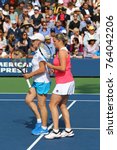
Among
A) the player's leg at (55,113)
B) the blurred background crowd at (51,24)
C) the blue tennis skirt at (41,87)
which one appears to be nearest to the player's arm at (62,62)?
the player's leg at (55,113)

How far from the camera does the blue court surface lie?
28.3ft

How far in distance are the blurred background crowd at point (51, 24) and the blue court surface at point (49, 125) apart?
4.71 metres

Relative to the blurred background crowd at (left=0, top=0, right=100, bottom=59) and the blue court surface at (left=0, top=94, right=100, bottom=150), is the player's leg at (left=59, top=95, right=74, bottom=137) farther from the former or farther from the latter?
the blurred background crowd at (left=0, top=0, right=100, bottom=59)

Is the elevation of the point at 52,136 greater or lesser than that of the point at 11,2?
lesser

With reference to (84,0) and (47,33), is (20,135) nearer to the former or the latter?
(47,33)

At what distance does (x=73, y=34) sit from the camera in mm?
19859

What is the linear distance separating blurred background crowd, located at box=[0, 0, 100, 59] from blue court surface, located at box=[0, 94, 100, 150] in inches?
186

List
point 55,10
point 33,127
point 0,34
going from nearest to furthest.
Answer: point 33,127, point 0,34, point 55,10

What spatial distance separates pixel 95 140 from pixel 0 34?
11.6m

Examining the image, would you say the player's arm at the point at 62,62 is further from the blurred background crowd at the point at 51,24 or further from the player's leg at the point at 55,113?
the blurred background crowd at the point at 51,24

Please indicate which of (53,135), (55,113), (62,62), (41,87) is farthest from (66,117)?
(62,62)

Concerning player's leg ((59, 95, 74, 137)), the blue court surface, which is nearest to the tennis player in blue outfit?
player's leg ((59, 95, 74, 137))

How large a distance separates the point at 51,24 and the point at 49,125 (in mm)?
10612

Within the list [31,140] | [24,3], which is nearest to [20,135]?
[31,140]
